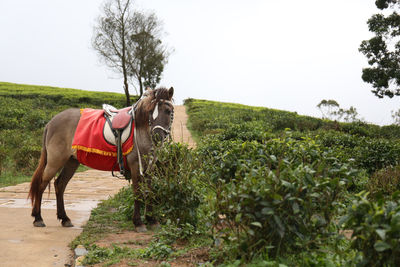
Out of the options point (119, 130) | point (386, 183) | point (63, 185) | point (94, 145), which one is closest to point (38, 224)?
point (63, 185)

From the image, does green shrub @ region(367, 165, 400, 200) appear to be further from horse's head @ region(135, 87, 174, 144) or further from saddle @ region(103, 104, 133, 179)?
saddle @ region(103, 104, 133, 179)

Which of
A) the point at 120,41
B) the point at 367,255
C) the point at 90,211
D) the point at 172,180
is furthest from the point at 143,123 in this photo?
the point at 120,41

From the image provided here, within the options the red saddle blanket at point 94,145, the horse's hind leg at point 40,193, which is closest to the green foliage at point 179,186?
the red saddle blanket at point 94,145

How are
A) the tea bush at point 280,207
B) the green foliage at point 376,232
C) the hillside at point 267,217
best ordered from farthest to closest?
1. the tea bush at point 280,207
2. the hillside at point 267,217
3. the green foliage at point 376,232

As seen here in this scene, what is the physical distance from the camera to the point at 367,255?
2188 mm

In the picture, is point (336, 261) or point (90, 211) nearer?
point (336, 261)

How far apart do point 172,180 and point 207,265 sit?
1.24 metres

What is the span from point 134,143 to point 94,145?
0.58 metres

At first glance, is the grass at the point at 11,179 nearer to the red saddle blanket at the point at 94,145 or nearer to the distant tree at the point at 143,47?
the red saddle blanket at the point at 94,145

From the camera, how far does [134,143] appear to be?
4.77 m

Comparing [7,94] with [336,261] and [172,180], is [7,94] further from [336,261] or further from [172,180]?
[336,261]

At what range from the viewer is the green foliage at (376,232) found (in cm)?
200

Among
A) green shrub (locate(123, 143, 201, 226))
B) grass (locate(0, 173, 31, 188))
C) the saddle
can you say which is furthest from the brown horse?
grass (locate(0, 173, 31, 188))

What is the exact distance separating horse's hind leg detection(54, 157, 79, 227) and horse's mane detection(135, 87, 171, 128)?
132cm
